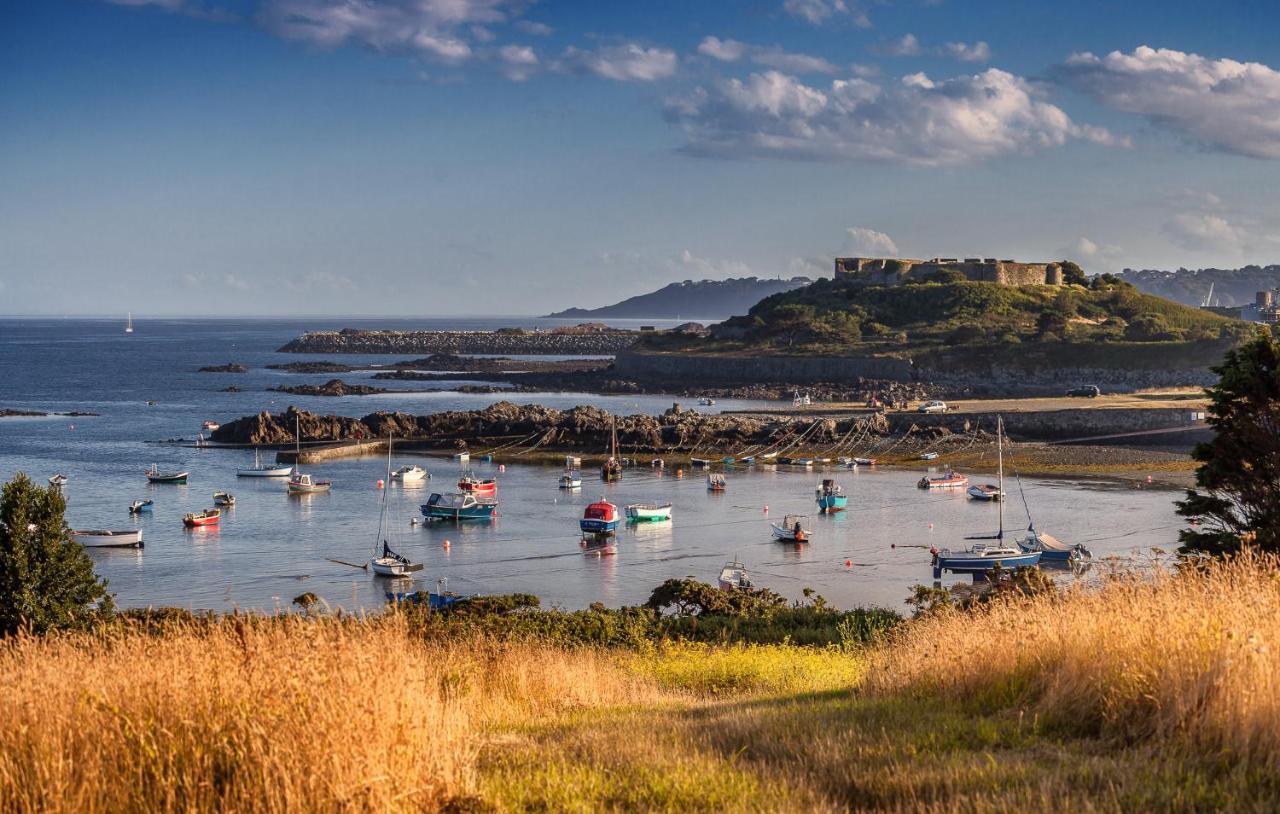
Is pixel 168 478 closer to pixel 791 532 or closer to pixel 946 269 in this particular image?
pixel 791 532

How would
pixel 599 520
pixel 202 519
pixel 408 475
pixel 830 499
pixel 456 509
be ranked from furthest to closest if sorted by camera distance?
pixel 408 475 → pixel 830 499 → pixel 456 509 → pixel 202 519 → pixel 599 520

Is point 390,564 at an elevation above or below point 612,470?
below

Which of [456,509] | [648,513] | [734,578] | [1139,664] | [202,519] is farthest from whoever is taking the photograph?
[456,509]

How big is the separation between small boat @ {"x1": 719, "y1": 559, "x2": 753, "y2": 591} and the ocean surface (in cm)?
72

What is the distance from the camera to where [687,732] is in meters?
7.18

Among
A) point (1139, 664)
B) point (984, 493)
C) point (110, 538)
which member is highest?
point (1139, 664)

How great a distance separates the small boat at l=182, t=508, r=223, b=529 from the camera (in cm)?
3784

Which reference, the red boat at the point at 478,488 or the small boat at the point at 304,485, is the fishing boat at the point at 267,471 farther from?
the red boat at the point at 478,488

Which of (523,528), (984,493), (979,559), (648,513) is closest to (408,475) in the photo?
(523,528)

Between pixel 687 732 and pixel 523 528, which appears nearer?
pixel 687 732

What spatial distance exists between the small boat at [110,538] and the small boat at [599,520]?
1297 cm

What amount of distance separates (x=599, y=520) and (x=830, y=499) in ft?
29.5

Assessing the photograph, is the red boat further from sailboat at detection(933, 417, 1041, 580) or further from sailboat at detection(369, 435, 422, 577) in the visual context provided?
sailboat at detection(933, 417, 1041, 580)

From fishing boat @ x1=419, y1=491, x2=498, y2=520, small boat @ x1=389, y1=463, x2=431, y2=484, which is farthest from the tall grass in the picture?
small boat @ x1=389, y1=463, x2=431, y2=484
